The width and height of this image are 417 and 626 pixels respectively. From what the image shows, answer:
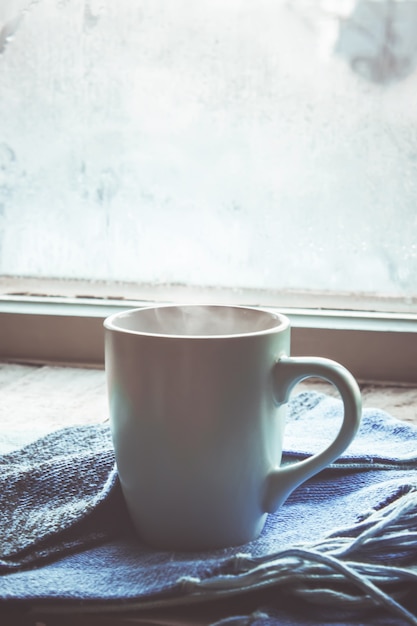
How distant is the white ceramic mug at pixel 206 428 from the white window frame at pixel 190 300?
1.21 feet

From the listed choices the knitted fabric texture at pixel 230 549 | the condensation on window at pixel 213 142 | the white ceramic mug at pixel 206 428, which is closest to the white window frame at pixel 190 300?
the condensation on window at pixel 213 142

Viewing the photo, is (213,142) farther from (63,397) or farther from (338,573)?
(338,573)

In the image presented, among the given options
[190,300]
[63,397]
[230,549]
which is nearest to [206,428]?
[230,549]

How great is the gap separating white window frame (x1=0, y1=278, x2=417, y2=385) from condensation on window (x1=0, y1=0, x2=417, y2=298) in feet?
0.06

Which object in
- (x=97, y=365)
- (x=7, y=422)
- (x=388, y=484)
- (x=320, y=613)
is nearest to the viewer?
(x=320, y=613)

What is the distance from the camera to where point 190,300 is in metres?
0.87

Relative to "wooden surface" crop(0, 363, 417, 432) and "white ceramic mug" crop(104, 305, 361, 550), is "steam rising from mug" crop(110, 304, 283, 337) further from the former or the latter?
"wooden surface" crop(0, 363, 417, 432)

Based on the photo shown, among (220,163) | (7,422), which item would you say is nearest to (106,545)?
(7,422)

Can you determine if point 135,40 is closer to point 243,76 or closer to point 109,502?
point 243,76

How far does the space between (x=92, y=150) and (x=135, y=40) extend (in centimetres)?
13

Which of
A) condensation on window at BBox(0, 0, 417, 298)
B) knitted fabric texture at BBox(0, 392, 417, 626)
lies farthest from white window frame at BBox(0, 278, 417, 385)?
knitted fabric texture at BBox(0, 392, 417, 626)

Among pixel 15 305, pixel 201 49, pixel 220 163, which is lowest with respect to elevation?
pixel 15 305

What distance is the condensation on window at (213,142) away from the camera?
808 millimetres

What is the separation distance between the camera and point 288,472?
1.39 ft
